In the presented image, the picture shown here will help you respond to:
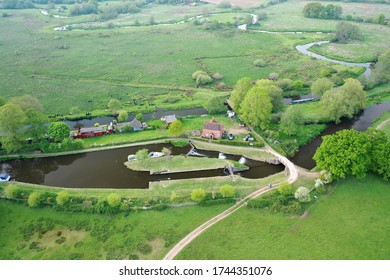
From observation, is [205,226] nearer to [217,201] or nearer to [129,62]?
[217,201]

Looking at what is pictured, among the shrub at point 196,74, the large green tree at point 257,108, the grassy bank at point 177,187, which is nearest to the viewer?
the grassy bank at point 177,187

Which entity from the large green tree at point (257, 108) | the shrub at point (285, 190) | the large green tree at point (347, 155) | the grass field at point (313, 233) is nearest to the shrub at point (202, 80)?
the large green tree at point (257, 108)

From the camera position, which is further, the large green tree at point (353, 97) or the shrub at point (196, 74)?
the shrub at point (196, 74)

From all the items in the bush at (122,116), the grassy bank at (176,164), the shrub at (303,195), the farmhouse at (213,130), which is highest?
the bush at (122,116)

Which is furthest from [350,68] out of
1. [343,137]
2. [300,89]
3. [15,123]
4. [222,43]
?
[15,123]

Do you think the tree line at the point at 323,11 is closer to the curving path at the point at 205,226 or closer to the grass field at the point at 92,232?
the curving path at the point at 205,226

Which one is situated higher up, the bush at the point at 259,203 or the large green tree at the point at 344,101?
the large green tree at the point at 344,101

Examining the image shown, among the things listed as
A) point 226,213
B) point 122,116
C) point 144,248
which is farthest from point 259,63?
point 144,248
